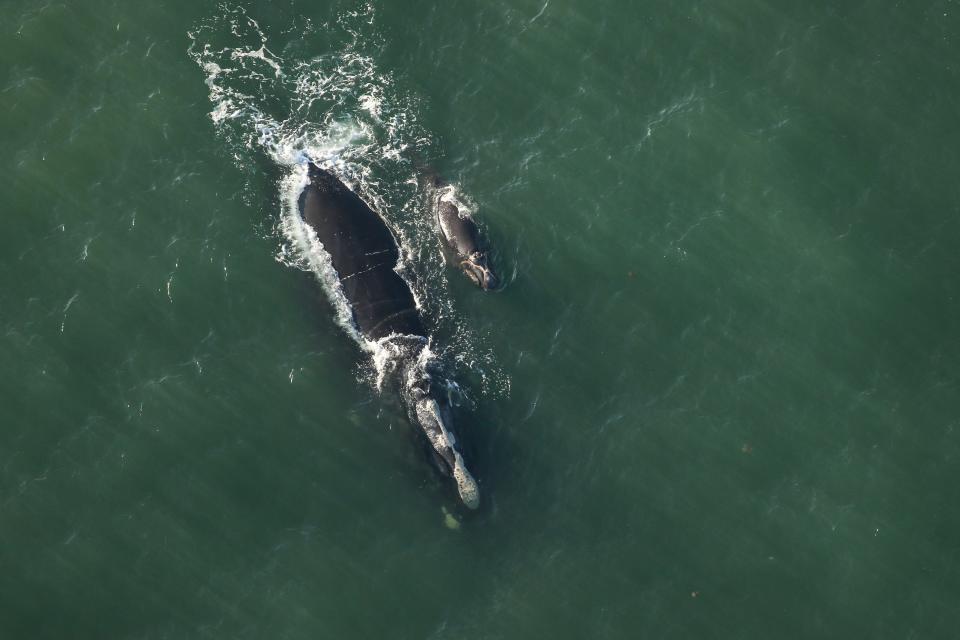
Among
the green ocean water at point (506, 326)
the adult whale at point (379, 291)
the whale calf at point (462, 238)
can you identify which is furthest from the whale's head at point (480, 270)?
the adult whale at point (379, 291)

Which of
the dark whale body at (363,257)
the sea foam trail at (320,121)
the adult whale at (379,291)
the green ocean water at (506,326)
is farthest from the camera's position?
the sea foam trail at (320,121)

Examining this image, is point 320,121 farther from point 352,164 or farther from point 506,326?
point 506,326

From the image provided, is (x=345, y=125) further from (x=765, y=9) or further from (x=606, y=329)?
(x=765, y=9)

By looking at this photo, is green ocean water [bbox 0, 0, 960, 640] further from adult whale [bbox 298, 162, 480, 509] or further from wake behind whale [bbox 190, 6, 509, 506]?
adult whale [bbox 298, 162, 480, 509]

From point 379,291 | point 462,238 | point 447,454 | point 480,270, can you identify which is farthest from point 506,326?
point 447,454

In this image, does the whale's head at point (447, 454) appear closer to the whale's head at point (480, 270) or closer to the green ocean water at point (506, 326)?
the green ocean water at point (506, 326)

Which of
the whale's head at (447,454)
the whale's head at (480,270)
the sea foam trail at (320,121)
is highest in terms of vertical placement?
the sea foam trail at (320,121)

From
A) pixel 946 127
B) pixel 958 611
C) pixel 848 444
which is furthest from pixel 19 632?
pixel 946 127
